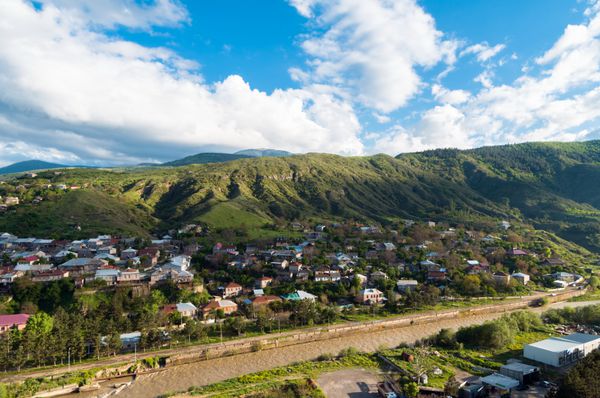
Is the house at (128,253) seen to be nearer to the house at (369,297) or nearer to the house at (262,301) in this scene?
the house at (262,301)

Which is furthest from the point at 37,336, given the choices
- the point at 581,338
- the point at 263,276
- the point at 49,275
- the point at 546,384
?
the point at 581,338

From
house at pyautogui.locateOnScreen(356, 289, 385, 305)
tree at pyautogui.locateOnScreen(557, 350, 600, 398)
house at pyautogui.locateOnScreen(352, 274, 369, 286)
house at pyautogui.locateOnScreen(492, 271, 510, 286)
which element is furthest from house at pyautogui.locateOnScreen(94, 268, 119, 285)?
house at pyautogui.locateOnScreen(492, 271, 510, 286)

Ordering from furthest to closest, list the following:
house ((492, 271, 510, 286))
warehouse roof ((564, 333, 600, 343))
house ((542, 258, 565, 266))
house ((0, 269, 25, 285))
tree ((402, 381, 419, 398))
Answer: house ((542, 258, 565, 266)), house ((492, 271, 510, 286)), house ((0, 269, 25, 285)), warehouse roof ((564, 333, 600, 343)), tree ((402, 381, 419, 398))

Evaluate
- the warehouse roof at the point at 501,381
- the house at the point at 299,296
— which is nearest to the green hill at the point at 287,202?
the house at the point at 299,296

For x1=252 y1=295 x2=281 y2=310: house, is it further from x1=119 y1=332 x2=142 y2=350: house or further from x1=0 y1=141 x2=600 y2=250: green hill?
x1=0 y1=141 x2=600 y2=250: green hill

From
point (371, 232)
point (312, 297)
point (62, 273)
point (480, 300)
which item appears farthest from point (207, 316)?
point (371, 232)

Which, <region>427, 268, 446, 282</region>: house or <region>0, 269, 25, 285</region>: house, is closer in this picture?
<region>0, 269, 25, 285</region>: house

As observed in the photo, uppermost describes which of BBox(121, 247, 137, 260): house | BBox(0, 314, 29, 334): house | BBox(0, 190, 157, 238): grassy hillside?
BBox(0, 190, 157, 238): grassy hillside
